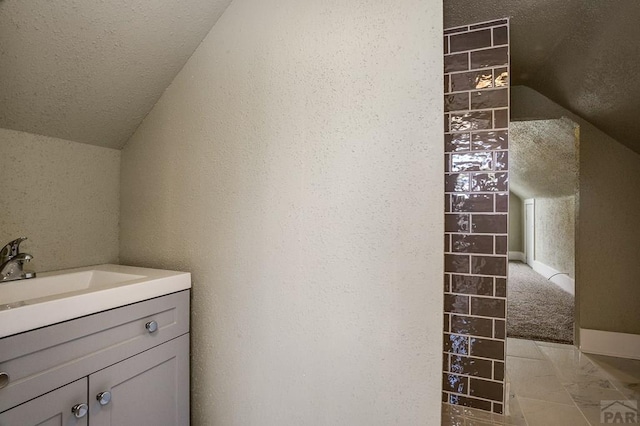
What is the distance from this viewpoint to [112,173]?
1.55 meters

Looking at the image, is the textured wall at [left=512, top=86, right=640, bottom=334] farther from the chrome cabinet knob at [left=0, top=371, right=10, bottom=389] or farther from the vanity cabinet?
the chrome cabinet knob at [left=0, top=371, right=10, bottom=389]

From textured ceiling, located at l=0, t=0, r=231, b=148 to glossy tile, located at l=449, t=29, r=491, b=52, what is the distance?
1.15m

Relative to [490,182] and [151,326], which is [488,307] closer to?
[490,182]

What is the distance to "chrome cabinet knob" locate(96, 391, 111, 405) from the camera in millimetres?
929

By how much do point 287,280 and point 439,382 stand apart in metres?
0.65

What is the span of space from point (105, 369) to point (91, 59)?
113 cm

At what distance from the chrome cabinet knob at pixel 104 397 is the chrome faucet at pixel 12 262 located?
56 cm

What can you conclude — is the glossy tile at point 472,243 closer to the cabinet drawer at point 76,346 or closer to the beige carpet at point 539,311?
the beige carpet at point 539,311

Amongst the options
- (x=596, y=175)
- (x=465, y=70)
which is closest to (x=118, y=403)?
(x=465, y=70)

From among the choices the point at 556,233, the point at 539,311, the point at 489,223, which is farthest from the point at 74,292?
the point at 556,233

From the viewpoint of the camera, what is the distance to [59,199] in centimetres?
Answer: 134

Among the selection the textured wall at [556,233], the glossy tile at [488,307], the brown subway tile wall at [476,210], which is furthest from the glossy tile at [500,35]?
the textured wall at [556,233]

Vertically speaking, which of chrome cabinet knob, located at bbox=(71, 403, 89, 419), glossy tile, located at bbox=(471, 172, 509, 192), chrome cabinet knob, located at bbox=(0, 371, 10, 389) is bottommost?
chrome cabinet knob, located at bbox=(71, 403, 89, 419)

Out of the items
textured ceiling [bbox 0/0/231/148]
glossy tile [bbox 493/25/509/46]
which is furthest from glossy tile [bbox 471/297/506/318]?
textured ceiling [bbox 0/0/231/148]
